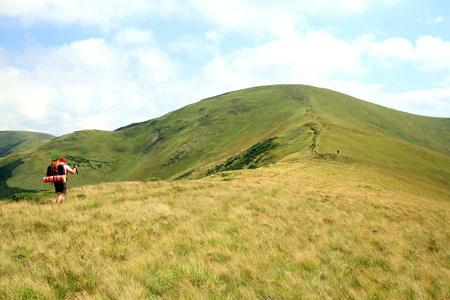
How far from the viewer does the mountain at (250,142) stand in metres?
39.0

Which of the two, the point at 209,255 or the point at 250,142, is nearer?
the point at 209,255

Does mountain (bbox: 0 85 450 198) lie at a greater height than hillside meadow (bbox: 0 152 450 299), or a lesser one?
greater

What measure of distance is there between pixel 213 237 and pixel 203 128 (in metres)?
116

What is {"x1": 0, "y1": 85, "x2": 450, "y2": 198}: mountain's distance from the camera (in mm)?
38969

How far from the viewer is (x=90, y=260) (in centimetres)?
450

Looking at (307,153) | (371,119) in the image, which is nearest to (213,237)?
(307,153)

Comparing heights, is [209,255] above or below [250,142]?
below

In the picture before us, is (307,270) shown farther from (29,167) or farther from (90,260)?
(29,167)

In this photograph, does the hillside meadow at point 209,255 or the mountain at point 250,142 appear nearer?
the hillside meadow at point 209,255

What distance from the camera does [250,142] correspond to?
72938 mm

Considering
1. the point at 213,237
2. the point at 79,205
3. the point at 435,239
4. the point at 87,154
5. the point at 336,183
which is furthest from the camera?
the point at 87,154

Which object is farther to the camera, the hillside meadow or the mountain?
the mountain

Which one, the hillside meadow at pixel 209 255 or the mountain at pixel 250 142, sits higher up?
the mountain at pixel 250 142

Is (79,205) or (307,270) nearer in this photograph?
(307,270)
